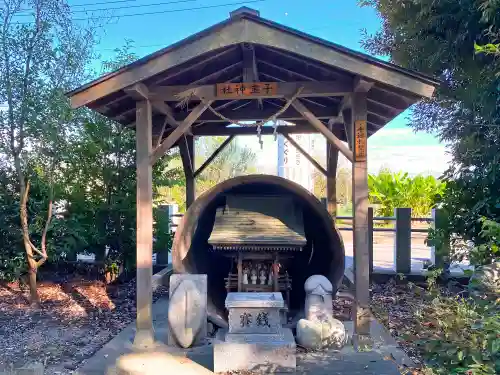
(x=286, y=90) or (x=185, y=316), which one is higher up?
(x=286, y=90)

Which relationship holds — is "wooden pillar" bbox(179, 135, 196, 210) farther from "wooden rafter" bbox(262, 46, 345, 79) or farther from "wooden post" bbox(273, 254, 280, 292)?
"wooden rafter" bbox(262, 46, 345, 79)

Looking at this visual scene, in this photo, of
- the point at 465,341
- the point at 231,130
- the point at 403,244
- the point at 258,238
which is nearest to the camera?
the point at 465,341

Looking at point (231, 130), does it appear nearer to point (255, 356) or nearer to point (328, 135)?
point (328, 135)

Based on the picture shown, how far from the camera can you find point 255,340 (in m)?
4.48

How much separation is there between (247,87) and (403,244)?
4.41m

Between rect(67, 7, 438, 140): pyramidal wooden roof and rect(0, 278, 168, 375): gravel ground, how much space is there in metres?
2.62

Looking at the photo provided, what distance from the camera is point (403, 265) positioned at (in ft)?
25.9

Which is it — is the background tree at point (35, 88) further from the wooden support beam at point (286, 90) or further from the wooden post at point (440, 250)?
the wooden post at point (440, 250)

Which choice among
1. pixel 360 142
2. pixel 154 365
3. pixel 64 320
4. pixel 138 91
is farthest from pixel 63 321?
pixel 360 142

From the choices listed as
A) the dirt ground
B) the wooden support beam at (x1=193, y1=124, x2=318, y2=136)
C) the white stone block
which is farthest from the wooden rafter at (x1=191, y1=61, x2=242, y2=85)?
the dirt ground

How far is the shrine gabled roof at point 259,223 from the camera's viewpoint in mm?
5375

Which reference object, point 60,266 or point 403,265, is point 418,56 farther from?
point 60,266

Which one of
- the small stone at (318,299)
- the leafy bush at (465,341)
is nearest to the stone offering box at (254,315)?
the small stone at (318,299)

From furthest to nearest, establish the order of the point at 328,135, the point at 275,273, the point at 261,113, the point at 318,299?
the point at 261,113 → the point at 275,273 → the point at 318,299 → the point at 328,135
